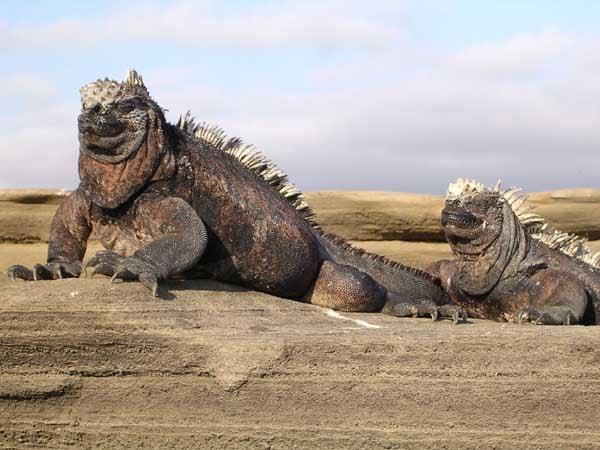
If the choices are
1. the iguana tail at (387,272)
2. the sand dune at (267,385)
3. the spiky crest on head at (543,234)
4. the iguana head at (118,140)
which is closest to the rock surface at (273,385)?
the sand dune at (267,385)

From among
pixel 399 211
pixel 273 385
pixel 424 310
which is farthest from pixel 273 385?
pixel 399 211

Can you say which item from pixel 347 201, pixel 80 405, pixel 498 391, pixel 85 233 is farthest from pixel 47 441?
pixel 347 201

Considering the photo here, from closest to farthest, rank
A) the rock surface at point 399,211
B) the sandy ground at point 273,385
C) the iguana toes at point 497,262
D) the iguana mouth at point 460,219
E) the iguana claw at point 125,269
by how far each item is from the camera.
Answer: the sandy ground at point 273,385
the iguana claw at point 125,269
the iguana toes at point 497,262
the iguana mouth at point 460,219
the rock surface at point 399,211

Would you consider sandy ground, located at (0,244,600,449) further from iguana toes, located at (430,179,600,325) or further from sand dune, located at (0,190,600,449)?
iguana toes, located at (430,179,600,325)

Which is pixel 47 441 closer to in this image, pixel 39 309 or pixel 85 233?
pixel 39 309

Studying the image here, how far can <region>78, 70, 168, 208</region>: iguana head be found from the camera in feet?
22.6

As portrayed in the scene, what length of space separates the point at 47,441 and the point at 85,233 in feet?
5.57

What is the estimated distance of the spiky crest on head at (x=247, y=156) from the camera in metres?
7.68

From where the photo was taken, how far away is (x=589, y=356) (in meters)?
6.11

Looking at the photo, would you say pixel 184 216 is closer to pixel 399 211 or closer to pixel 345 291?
pixel 345 291

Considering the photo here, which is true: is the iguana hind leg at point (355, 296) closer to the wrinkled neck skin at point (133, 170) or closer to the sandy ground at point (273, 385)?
the sandy ground at point (273, 385)

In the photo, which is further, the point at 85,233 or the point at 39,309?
the point at 85,233

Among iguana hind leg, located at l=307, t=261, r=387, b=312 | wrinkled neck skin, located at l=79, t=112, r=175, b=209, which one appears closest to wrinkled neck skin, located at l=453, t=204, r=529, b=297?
iguana hind leg, located at l=307, t=261, r=387, b=312

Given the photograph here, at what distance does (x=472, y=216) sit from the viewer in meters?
8.23
